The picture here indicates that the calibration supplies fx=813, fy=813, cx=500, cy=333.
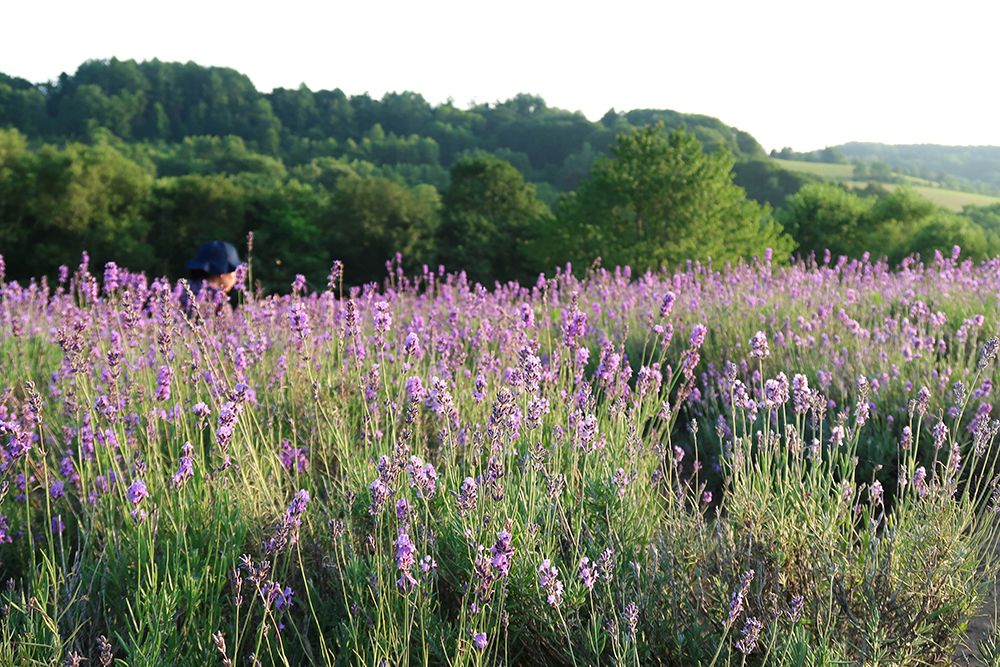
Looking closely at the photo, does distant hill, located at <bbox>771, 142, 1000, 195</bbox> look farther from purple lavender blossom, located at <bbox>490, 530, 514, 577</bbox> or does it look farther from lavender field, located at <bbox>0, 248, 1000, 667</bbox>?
purple lavender blossom, located at <bbox>490, 530, 514, 577</bbox>

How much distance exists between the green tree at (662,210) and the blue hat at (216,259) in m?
16.0

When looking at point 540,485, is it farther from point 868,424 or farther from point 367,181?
point 367,181

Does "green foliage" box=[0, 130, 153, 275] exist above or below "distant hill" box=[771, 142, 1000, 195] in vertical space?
below

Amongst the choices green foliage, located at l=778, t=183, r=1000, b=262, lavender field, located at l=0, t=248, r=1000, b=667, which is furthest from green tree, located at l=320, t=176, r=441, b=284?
lavender field, located at l=0, t=248, r=1000, b=667

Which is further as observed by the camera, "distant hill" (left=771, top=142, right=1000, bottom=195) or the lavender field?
"distant hill" (left=771, top=142, right=1000, bottom=195)

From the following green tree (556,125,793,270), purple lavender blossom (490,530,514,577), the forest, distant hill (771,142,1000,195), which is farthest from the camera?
distant hill (771,142,1000,195)

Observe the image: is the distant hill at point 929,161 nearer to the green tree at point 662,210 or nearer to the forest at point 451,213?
the forest at point 451,213

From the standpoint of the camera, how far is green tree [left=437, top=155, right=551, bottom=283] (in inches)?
1265

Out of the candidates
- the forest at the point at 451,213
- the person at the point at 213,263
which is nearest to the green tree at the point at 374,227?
the forest at the point at 451,213

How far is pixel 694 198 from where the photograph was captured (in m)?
22.8

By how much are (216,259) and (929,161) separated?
137944 mm

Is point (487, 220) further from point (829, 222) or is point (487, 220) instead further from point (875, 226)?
point (875, 226)

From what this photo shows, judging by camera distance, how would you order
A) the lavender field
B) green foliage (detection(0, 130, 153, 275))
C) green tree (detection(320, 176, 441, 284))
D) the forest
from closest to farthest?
the lavender field < the forest < green foliage (detection(0, 130, 153, 275)) < green tree (detection(320, 176, 441, 284))

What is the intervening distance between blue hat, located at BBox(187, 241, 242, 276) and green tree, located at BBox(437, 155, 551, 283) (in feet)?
78.3
